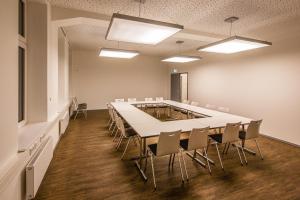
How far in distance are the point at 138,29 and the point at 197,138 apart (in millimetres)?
1940

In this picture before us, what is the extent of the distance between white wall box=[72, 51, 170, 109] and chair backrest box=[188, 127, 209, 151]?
22.9 ft

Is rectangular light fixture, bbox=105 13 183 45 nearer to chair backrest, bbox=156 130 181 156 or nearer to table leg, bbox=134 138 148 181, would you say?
chair backrest, bbox=156 130 181 156

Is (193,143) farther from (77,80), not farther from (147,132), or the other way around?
(77,80)

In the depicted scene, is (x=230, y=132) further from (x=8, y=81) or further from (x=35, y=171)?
(x=8, y=81)

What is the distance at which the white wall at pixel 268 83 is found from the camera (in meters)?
4.30

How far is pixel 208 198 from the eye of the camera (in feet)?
7.56

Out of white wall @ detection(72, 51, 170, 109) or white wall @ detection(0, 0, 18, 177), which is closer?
white wall @ detection(0, 0, 18, 177)

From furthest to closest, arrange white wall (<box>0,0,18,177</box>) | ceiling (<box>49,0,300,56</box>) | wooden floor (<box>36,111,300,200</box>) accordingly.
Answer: ceiling (<box>49,0,300,56</box>) → wooden floor (<box>36,111,300,200</box>) → white wall (<box>0,0,18,177</box>)

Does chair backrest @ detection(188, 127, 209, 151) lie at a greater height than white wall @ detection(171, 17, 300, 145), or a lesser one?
lesser

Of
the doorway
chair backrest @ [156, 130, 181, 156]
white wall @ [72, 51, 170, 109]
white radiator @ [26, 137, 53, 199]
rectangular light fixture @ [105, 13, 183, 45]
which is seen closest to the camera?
white radiator @ [26, 137, 53, 199]

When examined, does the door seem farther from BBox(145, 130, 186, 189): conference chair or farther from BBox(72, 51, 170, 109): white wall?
BBox(145, 130, 186, 189): conference chair

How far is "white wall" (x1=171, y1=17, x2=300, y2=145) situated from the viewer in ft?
14.1

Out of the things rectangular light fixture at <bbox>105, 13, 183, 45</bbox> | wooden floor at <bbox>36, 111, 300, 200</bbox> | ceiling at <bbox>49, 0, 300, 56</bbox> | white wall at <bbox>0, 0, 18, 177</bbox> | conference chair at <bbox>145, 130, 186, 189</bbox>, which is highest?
ceiling at <bbox>49, 0, 300, 56</bbox>

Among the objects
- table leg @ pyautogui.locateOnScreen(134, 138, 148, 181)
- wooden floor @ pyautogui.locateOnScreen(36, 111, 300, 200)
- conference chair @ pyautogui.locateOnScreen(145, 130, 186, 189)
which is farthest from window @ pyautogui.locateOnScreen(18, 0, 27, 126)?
conference chair @ pyautogui.locateOnScreen(145, 130, 186, 189)
